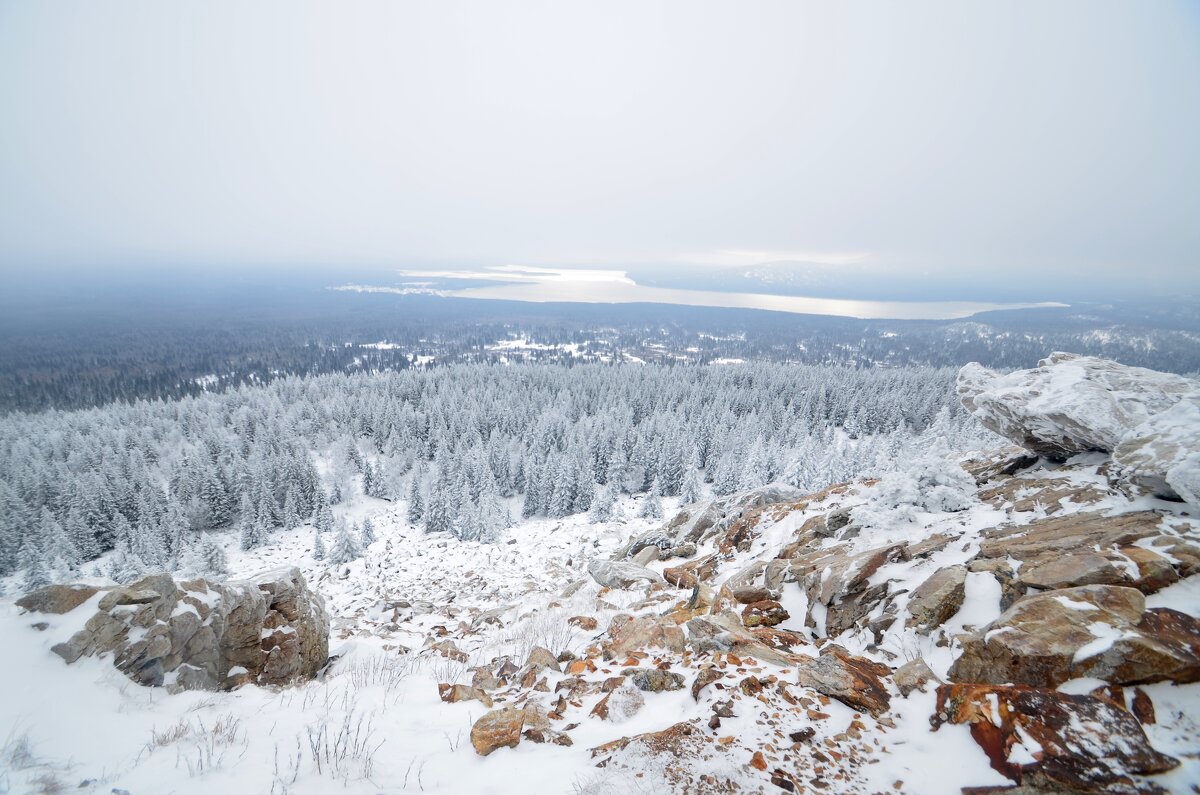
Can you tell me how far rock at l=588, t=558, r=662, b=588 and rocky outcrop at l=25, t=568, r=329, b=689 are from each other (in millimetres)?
7580

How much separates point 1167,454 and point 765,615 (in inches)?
262

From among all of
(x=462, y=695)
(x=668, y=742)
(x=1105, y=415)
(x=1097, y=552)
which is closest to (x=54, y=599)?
(x=462, y=695)

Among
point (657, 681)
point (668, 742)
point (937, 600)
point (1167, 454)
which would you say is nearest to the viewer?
point (668, 742)

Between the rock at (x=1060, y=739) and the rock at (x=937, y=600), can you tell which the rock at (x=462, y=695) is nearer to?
the rock at (x=1060, y=739)

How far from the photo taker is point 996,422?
471 inches

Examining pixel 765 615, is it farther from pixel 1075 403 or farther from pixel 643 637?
pixel 1075 403

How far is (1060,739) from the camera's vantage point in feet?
13.4

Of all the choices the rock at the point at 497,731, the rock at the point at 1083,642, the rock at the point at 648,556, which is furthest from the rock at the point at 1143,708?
the rock at the point at 648,556

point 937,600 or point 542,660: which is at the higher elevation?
point 937,600

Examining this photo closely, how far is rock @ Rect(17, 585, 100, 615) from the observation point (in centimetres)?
682

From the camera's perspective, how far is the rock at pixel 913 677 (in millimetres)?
5434

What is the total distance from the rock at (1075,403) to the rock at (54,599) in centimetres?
1833

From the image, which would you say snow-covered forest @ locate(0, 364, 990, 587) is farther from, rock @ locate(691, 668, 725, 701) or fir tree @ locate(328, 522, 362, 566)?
rock @ locate(691, 668, 725, 701)

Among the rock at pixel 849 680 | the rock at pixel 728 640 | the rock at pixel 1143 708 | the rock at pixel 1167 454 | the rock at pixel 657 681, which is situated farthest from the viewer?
the rock at pixel 728 640
